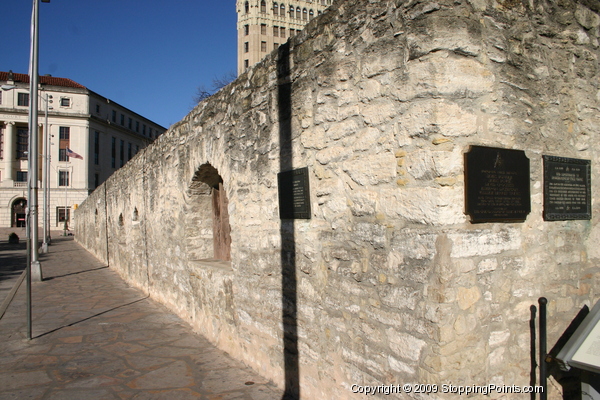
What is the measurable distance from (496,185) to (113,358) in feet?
14.7

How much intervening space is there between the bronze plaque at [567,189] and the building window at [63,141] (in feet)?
175

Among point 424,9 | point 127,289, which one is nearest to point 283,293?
point 424,9

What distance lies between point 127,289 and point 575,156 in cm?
915

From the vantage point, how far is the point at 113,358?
16.4 ft

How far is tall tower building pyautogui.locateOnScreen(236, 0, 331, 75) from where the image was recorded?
49.3 m

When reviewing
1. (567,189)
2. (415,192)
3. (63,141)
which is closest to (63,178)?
(63,141)

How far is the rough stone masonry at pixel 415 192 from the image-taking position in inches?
99.9

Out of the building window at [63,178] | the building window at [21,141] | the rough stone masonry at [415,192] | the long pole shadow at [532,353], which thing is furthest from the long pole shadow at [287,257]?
the building window at [21,141]

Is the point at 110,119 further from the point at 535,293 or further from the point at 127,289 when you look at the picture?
the point at 535,293

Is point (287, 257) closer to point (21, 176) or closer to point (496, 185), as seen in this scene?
point (496, 185)

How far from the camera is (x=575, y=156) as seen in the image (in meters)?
3.15

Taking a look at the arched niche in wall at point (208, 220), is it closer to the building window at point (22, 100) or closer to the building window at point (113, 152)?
the building window at point (22, 100)

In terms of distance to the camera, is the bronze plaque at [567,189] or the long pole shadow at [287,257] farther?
the long pole shadow at [287,257]

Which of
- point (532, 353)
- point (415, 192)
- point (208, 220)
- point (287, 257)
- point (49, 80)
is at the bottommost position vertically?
point (532, 353)
